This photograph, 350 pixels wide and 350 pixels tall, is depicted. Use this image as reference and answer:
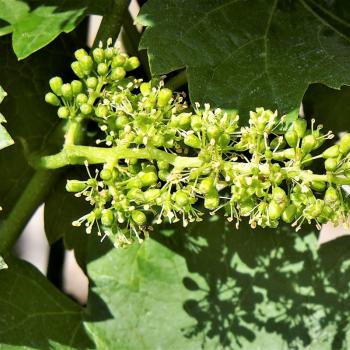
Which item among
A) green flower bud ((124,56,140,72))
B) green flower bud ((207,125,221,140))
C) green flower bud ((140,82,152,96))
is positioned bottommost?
green flower bud ((207,125,221,140))

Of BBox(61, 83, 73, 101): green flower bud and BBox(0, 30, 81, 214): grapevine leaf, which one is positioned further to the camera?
BBox(0, 30, 81, 214): grapevine leaf

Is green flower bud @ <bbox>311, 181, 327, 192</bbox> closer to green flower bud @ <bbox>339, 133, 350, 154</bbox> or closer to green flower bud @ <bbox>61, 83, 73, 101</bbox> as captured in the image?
green flower bud @ <bbox>339, 133, 350, 154</bbox>

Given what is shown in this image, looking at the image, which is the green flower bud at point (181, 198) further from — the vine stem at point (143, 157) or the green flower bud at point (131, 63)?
the green flower bud at point (131, 63)

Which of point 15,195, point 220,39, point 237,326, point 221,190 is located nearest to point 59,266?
point 15,195

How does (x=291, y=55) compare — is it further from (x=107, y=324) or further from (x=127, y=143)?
(x=107, y=324)

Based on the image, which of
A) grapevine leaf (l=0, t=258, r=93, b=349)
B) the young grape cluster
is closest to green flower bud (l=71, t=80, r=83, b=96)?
the young grape cluster
